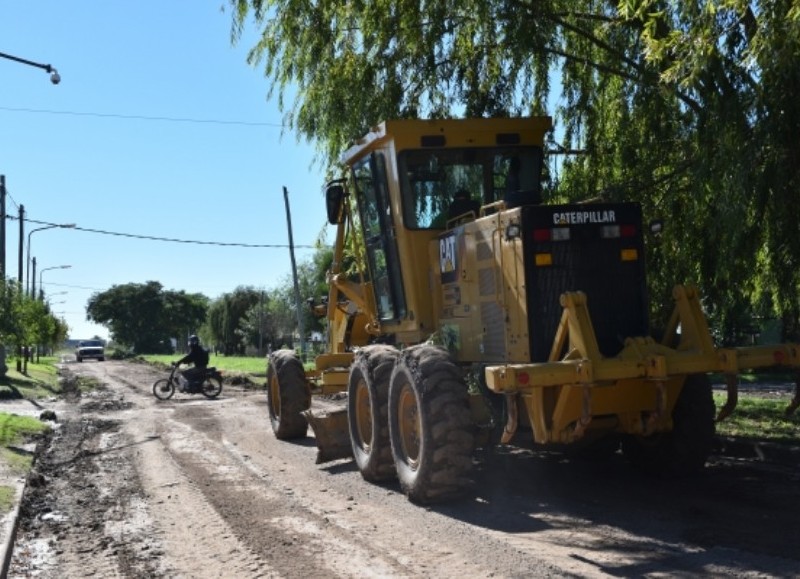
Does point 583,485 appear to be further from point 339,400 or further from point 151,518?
point 339,400

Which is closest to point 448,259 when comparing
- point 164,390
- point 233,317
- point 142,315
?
point 164,390

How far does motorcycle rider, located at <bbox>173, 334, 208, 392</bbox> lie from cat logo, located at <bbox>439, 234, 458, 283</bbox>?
1589 centimetres

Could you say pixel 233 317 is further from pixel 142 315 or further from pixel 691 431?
pixel 691 431

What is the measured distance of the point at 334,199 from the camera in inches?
461

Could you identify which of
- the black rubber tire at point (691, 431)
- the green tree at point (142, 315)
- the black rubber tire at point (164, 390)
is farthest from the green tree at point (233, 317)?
the black rubber tire at point (691, 431)

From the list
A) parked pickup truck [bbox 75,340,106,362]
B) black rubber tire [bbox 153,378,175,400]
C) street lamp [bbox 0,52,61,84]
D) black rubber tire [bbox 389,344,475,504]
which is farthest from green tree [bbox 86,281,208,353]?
black rubber tire [bbox 389,344,475,504]

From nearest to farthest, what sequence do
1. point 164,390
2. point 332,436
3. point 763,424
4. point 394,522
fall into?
point 394,522 → point 332,436 → point 763,424 → point 164,390

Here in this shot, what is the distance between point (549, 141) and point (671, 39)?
428 cm


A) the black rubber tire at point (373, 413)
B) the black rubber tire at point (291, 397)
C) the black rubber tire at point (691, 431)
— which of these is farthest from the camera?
the black rubber tire at point (291, 397)

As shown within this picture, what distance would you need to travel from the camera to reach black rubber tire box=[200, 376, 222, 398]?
24922 mm

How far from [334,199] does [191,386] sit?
46.7ft

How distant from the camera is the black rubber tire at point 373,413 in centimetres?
945

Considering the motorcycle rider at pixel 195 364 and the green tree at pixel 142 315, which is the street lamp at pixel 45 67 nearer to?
the motorcycle rider at pixel 195 364

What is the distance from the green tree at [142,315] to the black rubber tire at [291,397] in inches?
4088
